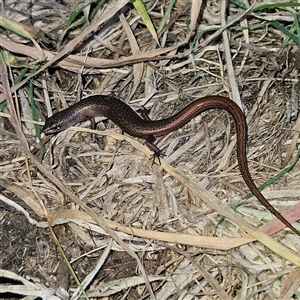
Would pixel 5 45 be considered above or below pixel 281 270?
above

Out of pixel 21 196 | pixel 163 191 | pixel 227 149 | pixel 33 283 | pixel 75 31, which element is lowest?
pixel 33 283

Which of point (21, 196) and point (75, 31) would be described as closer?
point (21, 196)

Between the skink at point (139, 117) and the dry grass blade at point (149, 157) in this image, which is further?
the skink at point (139, 117)

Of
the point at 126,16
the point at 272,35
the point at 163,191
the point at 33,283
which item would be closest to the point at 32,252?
the point at 33,283

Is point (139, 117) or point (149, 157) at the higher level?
point (139, 117)

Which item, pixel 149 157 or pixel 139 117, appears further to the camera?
pixel 139 117

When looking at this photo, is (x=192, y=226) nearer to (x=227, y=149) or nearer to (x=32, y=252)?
(x=227, y=149)

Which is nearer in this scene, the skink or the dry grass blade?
the dry grass blade

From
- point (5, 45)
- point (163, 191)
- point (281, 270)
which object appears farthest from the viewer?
point (5, 45)
